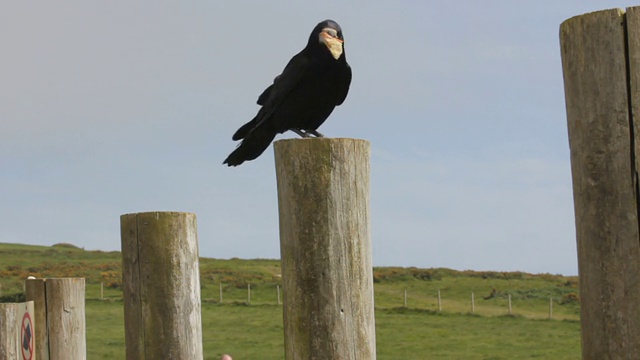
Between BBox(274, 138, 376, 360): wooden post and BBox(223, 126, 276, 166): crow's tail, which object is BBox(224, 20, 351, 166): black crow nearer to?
BBox(223, 126, 276, 166): crow's tail

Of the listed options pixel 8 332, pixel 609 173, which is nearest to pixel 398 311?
pixel 8 332

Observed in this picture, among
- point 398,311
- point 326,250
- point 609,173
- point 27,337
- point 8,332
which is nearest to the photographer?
point 609,173

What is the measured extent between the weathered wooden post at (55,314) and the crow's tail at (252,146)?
1.64 meters

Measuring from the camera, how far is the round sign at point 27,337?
19.8 feet

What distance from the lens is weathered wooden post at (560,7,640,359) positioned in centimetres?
339

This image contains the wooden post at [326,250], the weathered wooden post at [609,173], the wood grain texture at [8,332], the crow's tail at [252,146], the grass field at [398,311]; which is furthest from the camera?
the grass field at [398,311]

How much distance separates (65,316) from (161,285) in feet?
6.57

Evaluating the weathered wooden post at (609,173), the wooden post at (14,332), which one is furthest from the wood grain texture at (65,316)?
the weathered wooden post at (609,173)

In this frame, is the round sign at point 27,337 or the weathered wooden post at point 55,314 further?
the weathered wooden post at point 55,314

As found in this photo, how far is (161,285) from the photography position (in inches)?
222

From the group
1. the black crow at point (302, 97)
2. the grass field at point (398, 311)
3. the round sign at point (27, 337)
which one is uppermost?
the black crow at point (302, 97)

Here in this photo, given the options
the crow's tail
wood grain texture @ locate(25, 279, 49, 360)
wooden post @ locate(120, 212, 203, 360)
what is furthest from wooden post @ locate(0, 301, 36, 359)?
the crow's tail

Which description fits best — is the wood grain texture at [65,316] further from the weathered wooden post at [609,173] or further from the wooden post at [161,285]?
the weathered wooden post at [609,173]

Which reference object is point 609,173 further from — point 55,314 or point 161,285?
point 55,314
